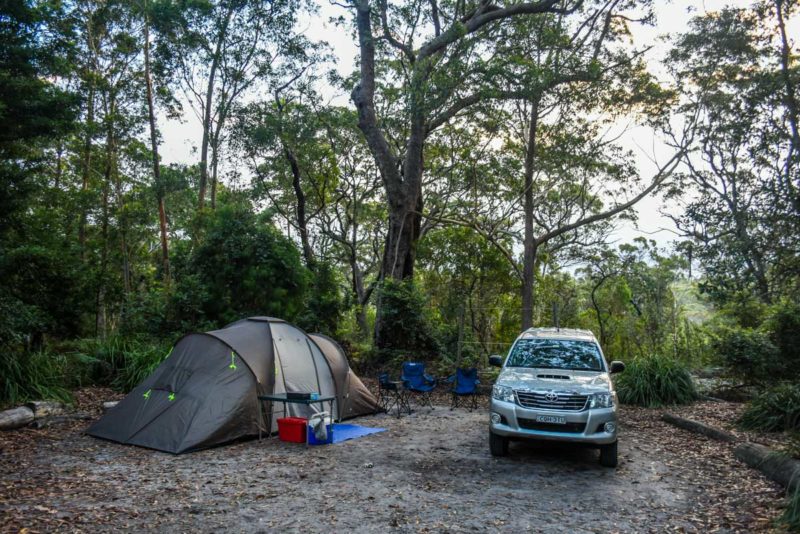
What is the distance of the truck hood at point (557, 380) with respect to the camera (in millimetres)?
6508

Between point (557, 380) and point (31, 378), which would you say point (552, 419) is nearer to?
point (557, 380)

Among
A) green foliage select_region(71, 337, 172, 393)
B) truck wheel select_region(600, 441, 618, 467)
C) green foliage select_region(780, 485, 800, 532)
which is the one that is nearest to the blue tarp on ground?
truck wheel select_region(600, 441, 618, 467)

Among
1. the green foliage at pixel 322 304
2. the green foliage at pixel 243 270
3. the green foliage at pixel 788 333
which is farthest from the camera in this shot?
the green foliage at pixel 322 304

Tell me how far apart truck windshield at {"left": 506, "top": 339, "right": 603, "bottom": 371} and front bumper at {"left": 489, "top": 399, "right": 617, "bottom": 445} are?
3.50 ft

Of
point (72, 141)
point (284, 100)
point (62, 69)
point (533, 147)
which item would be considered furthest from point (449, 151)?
point (72, 141)

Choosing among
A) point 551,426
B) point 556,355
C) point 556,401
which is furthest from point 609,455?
point 556,355

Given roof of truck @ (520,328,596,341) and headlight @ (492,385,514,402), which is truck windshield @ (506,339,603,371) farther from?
headlight @ (492,385,514,402)

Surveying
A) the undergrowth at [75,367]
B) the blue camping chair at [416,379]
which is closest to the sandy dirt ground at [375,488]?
the undergrowth at [75,367]

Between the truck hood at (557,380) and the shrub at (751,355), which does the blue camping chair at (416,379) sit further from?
the shrub at (751,355)

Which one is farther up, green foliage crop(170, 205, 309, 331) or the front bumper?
green foliage crop(170, 205, 309, 331)

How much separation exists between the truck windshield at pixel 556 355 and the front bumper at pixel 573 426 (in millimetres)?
1066

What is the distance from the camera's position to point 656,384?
1141cm

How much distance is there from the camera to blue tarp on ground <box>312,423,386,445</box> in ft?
26.7

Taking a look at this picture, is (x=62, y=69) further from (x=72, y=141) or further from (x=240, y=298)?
(x=72, y=141)
